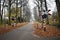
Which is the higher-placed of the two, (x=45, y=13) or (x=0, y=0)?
(x=0, y=0)

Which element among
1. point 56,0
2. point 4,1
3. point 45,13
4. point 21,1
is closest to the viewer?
point 45,13

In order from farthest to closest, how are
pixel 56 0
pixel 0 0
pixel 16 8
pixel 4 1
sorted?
pixel 16 8 → pixel 4 1 → pixel 0 0 → pixel 56 0

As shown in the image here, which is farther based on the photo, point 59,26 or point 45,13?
point 59,26

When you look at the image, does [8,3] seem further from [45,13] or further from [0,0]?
[45,13]

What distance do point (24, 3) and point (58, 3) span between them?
40.9 metres

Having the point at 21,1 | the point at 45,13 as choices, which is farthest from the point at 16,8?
the point at 45,13

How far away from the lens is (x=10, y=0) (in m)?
55.6

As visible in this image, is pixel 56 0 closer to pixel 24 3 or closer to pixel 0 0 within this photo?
pixel 0 0

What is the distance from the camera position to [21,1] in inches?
2881

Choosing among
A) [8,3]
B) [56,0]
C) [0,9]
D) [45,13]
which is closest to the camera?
[45,13]

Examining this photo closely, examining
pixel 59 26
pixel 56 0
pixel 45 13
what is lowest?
pixel 59 26

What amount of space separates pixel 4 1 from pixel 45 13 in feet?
78.2

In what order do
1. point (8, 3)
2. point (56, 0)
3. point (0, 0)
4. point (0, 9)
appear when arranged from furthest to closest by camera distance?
point (0, 9)
point (8, 3)
point (0, 0)
point (56, 0)

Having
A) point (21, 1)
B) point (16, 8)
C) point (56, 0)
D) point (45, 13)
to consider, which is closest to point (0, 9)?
point (16, 8)
